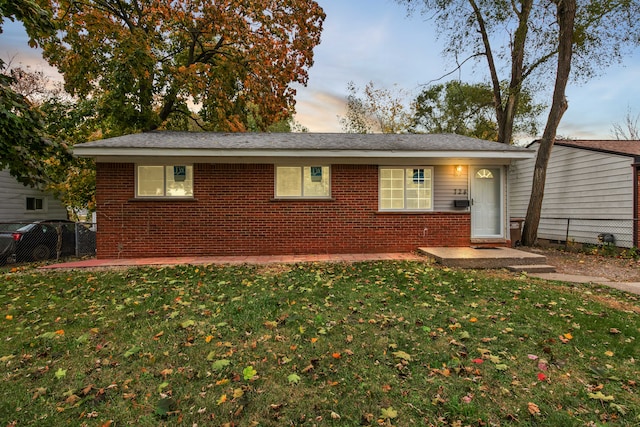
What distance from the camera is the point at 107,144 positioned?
7852 mm

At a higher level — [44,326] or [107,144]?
[107,144]

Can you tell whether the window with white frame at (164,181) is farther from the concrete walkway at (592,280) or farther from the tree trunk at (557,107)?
the tree trunk at (557,107)

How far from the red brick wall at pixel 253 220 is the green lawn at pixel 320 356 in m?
3.14

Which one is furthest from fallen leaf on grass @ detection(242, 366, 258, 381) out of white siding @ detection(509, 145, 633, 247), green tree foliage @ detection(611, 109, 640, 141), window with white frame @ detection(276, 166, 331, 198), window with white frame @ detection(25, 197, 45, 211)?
green tree foliage @ detection(611, 109, 640, 141)

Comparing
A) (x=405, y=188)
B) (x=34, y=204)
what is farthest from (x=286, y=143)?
(x=34, y=204)

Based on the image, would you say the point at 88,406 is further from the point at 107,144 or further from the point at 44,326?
the point at 107,144

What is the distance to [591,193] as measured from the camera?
1114 centimetres

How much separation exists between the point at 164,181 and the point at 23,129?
334cm

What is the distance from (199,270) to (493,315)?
Result: 5460mm

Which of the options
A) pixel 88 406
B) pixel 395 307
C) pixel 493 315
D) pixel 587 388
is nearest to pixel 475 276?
pixel 493 315

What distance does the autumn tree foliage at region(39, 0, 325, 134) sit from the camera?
12781 millimetres

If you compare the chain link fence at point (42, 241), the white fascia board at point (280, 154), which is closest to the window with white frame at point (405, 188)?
the white fascia board at point (280, 154)

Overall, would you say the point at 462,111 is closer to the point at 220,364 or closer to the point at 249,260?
the point at 249,260

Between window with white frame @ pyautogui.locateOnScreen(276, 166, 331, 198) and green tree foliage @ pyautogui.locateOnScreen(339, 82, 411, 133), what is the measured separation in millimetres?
18778
